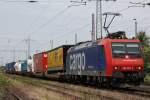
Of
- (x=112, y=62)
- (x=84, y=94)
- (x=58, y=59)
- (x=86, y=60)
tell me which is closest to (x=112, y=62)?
(x=112, y=62)

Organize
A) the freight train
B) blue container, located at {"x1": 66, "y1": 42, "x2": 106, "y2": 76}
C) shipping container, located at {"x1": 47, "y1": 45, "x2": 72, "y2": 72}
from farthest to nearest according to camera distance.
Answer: shipping container, located at {"x1": 47, "y1": 45, "x2": 72, "y2": 72}
blue container, located at {"x1": 66, "y1": 42, "x2": 106, "y2": 76}
the freight train

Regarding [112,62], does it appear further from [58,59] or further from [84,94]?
[58,59]

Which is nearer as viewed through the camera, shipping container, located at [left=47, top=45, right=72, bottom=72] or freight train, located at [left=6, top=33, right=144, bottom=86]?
freight train, located at [left=6, top=33, right=144, bottom=86]

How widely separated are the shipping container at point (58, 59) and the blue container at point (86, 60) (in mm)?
2856

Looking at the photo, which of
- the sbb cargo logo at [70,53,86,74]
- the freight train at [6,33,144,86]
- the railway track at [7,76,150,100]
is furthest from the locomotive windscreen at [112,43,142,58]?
the sbb cargo logo at [70,53,86,74]

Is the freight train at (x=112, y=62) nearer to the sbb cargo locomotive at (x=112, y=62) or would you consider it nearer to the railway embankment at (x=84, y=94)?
the sbb cargo locomotive at (x=112, y=62)

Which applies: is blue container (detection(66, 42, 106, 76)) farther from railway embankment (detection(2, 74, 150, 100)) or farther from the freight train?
railway embankment (detection(2, 74, 150, 100))

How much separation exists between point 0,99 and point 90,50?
10.2m

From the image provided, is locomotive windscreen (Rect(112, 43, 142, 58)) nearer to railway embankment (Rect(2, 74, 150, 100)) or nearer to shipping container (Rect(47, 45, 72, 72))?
railway embankment (Rect(2, 74, 150, 100))

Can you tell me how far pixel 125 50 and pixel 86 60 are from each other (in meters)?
4.87

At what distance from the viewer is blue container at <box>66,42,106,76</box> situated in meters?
28.2

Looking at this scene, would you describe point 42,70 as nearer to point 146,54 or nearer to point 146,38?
point 146,54

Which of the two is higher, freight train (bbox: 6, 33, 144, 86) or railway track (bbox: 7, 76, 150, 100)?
freight train (bbox: 6, 33, 144, 86)

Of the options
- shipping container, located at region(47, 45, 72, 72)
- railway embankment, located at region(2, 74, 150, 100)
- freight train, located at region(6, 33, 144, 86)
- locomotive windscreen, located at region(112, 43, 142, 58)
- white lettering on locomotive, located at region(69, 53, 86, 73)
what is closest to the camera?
railway embankment, located at region(2, 74, 150, 100)
